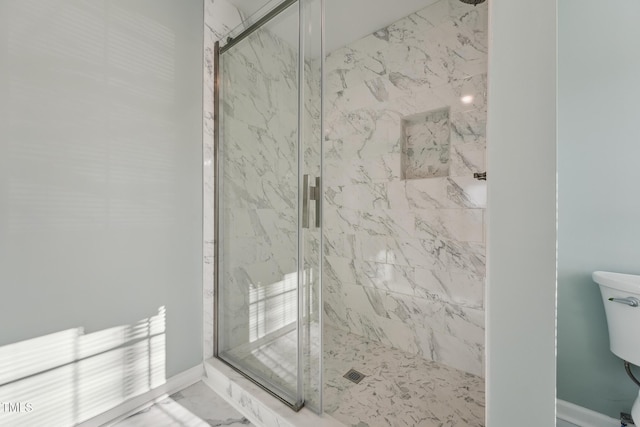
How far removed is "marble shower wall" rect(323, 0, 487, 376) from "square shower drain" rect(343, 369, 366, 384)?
471 mm

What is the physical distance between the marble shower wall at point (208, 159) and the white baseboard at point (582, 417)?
6.71 feet

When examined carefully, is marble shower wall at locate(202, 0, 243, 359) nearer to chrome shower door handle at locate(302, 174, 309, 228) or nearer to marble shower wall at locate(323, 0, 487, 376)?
chrome shower door handle at locate(302, 174, 309, 228)

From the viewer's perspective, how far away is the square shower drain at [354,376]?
5.49 feet

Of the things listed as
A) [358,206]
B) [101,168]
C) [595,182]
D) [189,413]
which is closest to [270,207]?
[101,168]

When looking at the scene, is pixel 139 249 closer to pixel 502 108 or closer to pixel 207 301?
pixel 207 301

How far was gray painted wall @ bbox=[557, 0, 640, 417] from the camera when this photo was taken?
1200mm

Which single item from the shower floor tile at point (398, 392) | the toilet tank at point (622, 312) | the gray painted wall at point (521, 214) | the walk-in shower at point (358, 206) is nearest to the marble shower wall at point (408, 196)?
the walk-in shower at point (358, 206)

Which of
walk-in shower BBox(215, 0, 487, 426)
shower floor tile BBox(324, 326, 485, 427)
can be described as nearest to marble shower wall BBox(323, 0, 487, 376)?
walk-in shower BBox(215, 0, 487, 426)

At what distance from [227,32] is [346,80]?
103 centimetres

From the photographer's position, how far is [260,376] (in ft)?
5.03

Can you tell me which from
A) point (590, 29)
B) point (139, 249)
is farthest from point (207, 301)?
point (590, 29)

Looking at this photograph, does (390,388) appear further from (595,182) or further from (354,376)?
(595,182)

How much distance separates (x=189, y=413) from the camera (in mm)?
1405

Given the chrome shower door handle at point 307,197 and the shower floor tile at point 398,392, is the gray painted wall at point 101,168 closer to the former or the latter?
the chrome shower door handle at point 307,197
